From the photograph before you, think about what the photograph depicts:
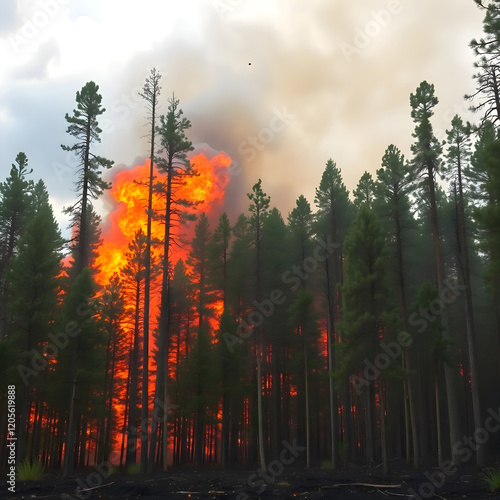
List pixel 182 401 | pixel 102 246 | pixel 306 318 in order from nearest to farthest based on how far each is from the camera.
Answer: pixel 306 318
pixel 182 401
pixel 102 246

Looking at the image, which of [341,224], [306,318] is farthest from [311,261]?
[306,318]

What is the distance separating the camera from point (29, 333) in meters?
23.1

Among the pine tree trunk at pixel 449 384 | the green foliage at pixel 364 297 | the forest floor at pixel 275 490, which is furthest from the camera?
the pine tree trunk at pixel 449 384

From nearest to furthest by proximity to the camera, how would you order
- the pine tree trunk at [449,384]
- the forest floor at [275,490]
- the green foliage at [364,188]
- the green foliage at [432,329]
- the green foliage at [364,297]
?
the forest floor at [275,490]
the green foliage at [364,297]
the pine tree trunk at [449,384]
the green foliage at [432,329]
the green foliage at [364,188]

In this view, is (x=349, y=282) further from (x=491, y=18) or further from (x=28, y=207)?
(x=28, y=207)

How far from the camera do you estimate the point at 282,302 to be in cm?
3219

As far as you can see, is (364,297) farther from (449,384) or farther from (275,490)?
(275,490)

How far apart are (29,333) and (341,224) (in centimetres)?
2210

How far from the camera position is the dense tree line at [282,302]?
21.7 meters

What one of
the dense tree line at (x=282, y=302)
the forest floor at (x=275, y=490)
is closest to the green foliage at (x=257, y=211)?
the dense tree line at (x=282, y=302)

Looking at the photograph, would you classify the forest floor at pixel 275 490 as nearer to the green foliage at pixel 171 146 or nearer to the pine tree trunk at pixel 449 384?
the pine tree trunk at pixel 449 384

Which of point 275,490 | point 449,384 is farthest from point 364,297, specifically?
point 275,490

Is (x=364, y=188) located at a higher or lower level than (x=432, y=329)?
higher

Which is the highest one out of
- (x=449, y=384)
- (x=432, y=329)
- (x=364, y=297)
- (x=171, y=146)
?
(x=171, y=146)
